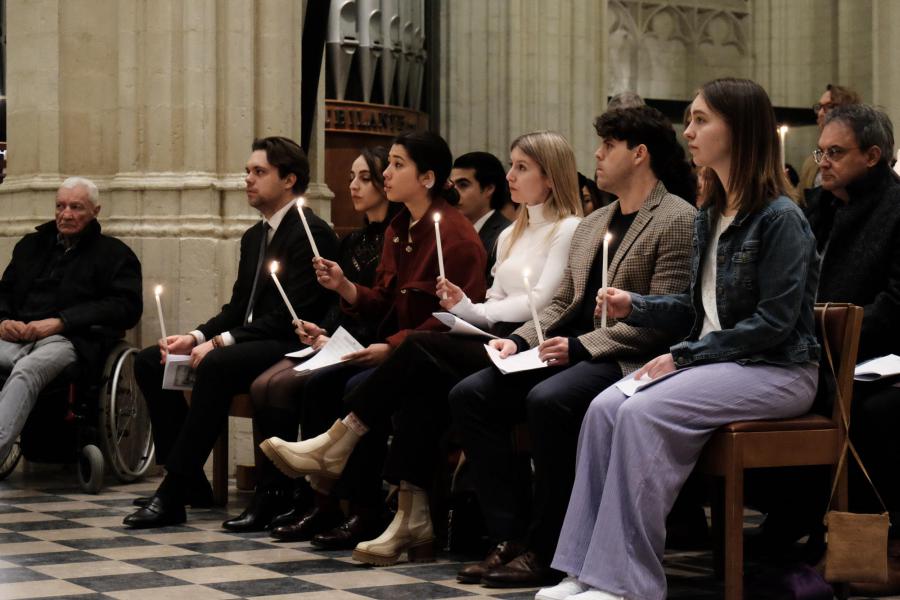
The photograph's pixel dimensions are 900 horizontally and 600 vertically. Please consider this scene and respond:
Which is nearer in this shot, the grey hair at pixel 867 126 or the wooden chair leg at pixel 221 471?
the grey hair at pixel 867 126

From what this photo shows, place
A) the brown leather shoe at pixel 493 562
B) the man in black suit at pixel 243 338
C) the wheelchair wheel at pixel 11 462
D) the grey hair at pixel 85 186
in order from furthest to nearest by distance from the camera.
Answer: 1. the wheelchair wheel at pixel 11 462
2. the grey hair at pixel 85 186
3. the man in black suit at pixel 243 338
4. the brown leather shoe at pixel 493 562

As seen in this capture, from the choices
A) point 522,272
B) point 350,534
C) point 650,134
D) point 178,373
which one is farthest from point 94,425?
point 650,134

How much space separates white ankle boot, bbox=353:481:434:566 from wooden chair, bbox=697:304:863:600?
3.99 feet

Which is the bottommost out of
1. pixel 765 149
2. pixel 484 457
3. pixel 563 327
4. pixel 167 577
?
pixel 167 577

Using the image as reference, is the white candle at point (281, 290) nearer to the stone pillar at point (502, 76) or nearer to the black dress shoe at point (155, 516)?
the black dress shoe at point (155, 516)

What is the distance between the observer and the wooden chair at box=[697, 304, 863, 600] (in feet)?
13.7

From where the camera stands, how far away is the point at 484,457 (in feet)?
16.2

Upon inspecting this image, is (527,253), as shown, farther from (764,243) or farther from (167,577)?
(167,577)

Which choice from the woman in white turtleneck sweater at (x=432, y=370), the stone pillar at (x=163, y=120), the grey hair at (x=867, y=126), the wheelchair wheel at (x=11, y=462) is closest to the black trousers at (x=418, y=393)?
the woman in white turtleneck sweater at (x=432, y=370)

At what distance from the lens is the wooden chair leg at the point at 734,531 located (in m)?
4.16

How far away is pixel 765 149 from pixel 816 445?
0.84 m

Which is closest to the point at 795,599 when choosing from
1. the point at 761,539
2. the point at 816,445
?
the point at 816,445

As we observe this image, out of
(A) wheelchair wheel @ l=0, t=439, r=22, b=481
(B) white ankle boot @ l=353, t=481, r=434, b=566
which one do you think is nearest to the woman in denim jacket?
(B) white ankle boot @ l=353, t=481, r=434, b=566

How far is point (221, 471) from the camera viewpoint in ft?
21.9
